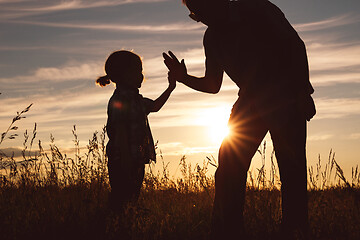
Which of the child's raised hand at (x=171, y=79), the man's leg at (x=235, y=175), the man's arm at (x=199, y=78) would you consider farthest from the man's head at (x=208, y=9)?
the man's leg at (x=235, y=175)

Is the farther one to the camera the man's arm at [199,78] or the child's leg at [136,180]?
the child's leg at [136,180]

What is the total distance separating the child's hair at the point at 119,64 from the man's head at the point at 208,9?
1362 millimetres

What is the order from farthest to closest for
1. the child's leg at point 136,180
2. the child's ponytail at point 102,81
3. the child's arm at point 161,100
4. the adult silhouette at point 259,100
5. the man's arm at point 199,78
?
the child's ponytail at point 102,81 < the child's arm at point 161,100 < the child's leg at point 136,180 < the man's arm at point 199,78 < the adult silhouette at point 259,100

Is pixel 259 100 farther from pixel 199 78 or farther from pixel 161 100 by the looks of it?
pixel 161 100

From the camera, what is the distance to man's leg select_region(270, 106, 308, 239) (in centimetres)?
291

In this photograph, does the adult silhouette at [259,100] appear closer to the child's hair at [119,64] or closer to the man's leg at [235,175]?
the man's leg at [235,175]

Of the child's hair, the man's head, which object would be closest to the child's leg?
the child's hair

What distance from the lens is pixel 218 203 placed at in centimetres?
312

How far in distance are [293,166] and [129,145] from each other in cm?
183

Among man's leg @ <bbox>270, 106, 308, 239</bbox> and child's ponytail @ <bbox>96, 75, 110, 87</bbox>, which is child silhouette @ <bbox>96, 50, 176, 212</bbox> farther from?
man's leg @ <bbox>270, 106, 308, 239</bbox>

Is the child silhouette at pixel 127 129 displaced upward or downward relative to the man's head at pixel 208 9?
downward

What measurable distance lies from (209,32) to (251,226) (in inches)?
73.0

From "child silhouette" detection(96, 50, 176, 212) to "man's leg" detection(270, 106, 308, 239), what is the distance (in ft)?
4.88

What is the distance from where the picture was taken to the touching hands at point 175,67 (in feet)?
11.5
